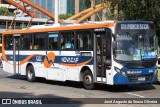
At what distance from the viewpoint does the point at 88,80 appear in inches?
682

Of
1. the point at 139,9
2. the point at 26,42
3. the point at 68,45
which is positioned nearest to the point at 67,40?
the point at 68,45

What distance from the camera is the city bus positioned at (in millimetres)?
16000

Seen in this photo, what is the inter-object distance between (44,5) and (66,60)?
121 m

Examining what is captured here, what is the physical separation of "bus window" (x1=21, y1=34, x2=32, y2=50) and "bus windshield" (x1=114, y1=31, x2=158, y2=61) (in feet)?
22.9

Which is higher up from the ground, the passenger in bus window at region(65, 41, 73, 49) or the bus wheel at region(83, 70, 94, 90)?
the passenger in bus window at region(65, 41, 73, 49)

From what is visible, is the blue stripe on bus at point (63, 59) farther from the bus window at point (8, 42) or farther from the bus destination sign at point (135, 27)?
the bus destination sign at point (135, 27)

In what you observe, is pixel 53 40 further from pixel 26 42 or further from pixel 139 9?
pixel 139 9

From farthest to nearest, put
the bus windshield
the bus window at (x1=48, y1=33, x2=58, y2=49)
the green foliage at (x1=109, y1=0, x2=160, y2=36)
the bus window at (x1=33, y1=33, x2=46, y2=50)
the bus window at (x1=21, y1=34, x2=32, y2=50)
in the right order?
1. the bus window at (x1=21, y1=34, x2=32, y2=50)
2. the green foliage at (x1=109, y1=0, x2=160, y2=36)
3. the bus window at (x1=33, y1=33, x2=46, y2=50)
4. the bus window at (x1=48, y1=33, x2=58, y2=49)
5. the bus windshield

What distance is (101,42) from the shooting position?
16609 mm

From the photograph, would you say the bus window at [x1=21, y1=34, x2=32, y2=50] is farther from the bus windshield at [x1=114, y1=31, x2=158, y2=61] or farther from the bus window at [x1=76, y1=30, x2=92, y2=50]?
the bus windshield at [x1=114, y1=31, x2=158, y2=61]

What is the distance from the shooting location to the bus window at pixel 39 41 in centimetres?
2048

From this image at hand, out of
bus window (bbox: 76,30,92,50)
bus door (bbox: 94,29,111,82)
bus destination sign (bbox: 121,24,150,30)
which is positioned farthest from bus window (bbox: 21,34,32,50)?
bus destination sign (bbox: 121,24,150,30)

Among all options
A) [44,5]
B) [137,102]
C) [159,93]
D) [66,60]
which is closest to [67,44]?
[66,60]

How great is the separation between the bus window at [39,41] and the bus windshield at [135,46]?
18.0ft
